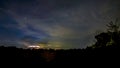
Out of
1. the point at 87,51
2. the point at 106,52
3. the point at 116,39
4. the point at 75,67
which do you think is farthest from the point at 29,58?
the point at 116,39

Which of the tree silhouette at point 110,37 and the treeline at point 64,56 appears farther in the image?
the tree silhouette at point 110,37

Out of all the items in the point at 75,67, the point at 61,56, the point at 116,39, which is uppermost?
the point at 116,39

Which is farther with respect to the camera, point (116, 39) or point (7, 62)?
point (116, 39)

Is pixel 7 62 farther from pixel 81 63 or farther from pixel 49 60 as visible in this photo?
pixel 81 63

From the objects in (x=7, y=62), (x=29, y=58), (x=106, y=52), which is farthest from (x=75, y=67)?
(x=7, y=62)

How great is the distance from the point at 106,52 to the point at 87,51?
75.9 inches

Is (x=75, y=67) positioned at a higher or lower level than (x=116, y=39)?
lower

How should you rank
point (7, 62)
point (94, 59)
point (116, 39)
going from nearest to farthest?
point (7, 62) < point (94, 59) < point (116, 39)

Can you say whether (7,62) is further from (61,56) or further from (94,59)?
(94,59)

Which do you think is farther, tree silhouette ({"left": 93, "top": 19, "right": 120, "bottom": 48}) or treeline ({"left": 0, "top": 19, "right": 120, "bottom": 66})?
tree silhouette ({"left": 93, "top": 19, "right": 120, "bottom": 48})

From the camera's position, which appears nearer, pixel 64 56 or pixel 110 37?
pixel 64 56

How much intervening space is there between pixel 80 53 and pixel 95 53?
1547 mm

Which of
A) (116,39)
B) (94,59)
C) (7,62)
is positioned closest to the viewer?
(7,62)

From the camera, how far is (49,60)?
59.7 feet
